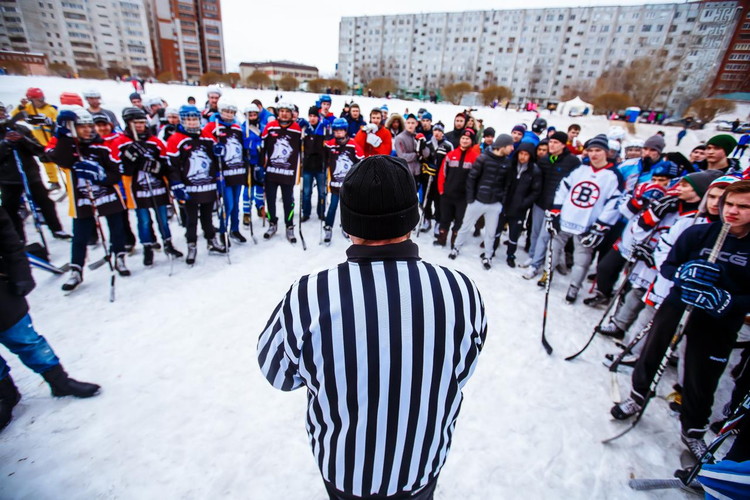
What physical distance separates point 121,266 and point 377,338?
4.93 meters

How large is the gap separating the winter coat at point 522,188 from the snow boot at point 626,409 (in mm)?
Answer: 3200

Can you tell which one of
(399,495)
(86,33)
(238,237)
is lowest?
(238,237)

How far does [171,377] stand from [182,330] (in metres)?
0.69

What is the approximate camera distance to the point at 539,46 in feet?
212

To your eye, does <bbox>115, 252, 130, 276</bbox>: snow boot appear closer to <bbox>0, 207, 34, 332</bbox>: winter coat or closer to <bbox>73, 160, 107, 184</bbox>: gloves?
<bbox>73, 160, 107, 184</bbox>: gloves

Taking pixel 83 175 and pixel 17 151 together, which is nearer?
pixel 83 175

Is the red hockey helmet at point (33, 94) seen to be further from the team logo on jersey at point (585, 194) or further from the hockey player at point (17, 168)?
the team logo on jersey at point (585, 194)

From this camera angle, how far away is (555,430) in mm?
2775

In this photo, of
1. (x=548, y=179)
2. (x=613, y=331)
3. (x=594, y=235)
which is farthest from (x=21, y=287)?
(x=548, y=179)

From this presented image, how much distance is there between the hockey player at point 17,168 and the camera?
14.9ft

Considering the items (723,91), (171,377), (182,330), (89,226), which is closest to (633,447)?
(171,377)

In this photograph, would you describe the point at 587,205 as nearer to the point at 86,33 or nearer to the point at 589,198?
the point at 589,198

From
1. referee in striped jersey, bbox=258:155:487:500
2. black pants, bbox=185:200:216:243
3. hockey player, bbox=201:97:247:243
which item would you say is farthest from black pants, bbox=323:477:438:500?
hockey player, bbox=201:97:247:243

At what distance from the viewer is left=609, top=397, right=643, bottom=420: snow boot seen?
287 centimetres
